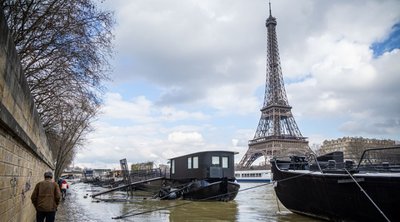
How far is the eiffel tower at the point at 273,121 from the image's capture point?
8600 centimetres

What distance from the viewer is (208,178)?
28.2 m

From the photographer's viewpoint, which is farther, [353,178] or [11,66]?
[353,178]

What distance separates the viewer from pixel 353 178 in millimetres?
11883

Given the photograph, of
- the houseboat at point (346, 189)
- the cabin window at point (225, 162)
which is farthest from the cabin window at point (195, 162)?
the houseboat at point (346, 189)

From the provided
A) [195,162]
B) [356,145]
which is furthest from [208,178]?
[356,145]

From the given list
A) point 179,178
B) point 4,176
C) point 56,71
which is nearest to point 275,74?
point 179,178

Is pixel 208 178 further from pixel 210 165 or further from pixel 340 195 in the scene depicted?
pixel 340 195

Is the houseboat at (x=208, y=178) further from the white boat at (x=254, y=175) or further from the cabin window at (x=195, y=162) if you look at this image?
the white boat at (x=254, y=175)

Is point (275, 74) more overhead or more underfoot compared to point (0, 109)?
more overhead

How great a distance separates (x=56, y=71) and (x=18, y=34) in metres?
2.85

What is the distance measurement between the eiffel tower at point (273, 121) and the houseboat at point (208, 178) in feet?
174

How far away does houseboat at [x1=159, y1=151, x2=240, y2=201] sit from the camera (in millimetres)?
27156

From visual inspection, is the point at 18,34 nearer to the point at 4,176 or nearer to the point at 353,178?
the point at 4,176

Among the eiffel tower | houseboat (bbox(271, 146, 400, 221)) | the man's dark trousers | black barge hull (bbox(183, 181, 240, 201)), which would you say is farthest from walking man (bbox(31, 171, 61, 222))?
the eiffel tower
